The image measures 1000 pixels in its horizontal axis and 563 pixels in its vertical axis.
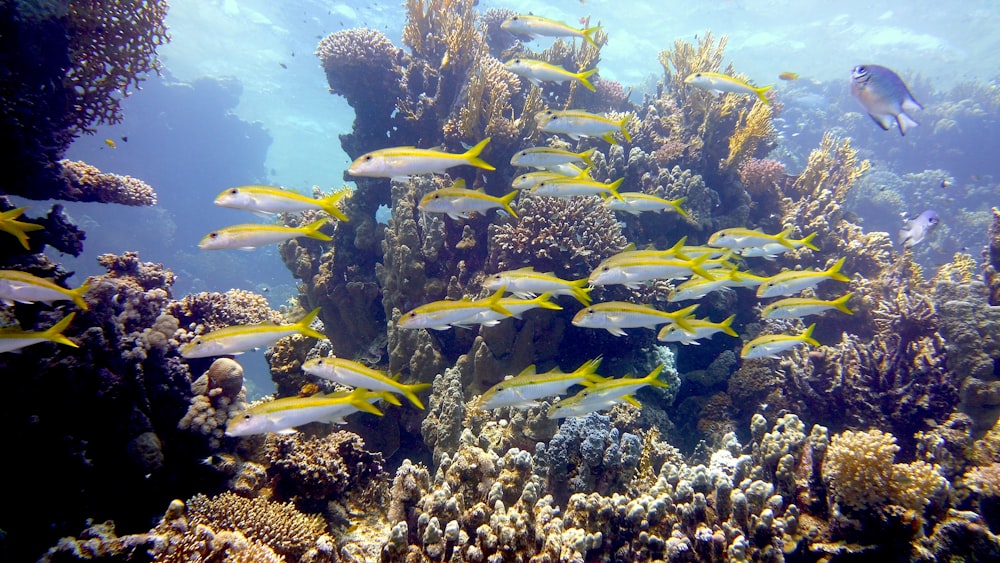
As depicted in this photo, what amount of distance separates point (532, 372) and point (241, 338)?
2.53 meters

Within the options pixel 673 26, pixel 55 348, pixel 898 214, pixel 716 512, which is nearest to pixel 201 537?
pixel 55 348

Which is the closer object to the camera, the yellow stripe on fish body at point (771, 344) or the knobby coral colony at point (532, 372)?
the knobby coral colony at point (532, 372)

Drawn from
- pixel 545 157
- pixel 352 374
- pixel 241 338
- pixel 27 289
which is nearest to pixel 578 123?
pixel 545 157

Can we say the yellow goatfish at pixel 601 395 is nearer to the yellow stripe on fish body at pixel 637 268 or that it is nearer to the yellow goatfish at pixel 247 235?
the yellow stripe on fish body at pixel 637 268

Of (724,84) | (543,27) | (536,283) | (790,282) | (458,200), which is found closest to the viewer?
(536,283)

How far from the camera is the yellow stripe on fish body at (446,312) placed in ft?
12.6

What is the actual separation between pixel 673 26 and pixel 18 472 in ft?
127

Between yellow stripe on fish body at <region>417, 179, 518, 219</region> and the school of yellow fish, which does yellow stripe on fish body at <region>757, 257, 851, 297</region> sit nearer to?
the school of yellow fish

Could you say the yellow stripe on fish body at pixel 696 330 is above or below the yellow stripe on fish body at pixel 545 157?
below

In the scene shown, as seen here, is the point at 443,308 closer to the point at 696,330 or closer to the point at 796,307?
the point at 696,330

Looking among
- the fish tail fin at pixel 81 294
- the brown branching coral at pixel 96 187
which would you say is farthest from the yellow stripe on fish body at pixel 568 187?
the brown branching coral at pixel 96 187

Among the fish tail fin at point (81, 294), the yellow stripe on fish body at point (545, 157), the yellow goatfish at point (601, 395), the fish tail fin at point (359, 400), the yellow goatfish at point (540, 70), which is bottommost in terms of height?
the yellow goatfish at point (601, 395)

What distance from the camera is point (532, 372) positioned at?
382 cm

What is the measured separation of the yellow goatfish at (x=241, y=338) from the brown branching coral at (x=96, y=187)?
383cm
